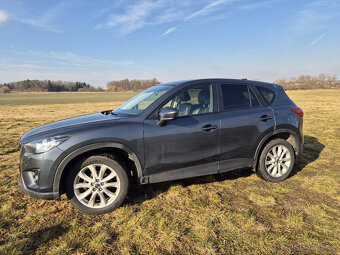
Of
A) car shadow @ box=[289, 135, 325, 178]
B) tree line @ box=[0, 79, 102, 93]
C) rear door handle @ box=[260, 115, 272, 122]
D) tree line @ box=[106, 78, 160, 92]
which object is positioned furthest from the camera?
tree line @ box=[0, 79, 102, 93]

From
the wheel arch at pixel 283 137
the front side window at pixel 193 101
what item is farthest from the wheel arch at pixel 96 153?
the wheel arch at pixel 283 137

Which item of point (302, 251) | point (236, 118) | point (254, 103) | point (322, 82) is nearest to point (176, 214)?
point (302, 251)

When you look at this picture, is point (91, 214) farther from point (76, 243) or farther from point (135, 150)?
point (135, 150)

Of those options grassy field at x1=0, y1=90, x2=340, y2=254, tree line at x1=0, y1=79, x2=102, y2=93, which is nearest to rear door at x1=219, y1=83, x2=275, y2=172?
grassy field at x1=0, y1=90, x2=340, y2=254

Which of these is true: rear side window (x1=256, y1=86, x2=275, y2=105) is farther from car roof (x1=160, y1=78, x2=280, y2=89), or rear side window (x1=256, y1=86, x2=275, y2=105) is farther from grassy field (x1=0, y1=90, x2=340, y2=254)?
grassy field (x1=0, y1=90, x2=340, y2=254)

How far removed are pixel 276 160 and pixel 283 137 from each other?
0.54 m

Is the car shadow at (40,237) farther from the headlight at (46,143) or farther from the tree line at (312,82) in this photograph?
the tree line at (312,82)

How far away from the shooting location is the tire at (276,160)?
3919mm

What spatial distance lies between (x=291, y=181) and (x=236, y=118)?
1.67 meters

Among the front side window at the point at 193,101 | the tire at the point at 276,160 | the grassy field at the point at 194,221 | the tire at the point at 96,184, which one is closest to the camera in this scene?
the grassy field at the point at 194,221

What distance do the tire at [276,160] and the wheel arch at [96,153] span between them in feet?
7.12

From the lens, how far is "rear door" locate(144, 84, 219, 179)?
10.3ft

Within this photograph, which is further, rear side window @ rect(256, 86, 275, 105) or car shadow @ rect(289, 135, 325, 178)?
car shadow @ rect(289, 135, 325, 178)

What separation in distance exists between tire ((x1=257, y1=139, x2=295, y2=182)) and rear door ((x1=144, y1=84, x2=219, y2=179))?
1.00 meters
